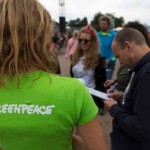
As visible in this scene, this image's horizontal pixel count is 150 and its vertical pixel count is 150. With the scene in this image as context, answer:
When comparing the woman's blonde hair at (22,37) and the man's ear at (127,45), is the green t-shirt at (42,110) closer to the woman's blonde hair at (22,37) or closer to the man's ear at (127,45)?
the woman's blonde hair at (22,37)

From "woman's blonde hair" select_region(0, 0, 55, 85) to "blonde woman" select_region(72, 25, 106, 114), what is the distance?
8.70ft

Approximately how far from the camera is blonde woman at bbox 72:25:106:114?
12.9 feet

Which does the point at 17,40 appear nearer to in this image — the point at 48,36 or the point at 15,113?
the point at 48,36

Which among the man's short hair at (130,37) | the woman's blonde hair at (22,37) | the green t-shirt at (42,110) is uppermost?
the woman's blonde hair at (22,37)

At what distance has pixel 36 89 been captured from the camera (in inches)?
48.8

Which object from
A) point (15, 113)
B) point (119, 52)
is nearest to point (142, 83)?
point (119, 52)

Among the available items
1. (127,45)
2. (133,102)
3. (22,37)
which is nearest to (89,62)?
(127,45)

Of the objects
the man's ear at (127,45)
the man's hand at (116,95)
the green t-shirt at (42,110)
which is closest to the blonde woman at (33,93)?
the green t-shirt at (42,110)

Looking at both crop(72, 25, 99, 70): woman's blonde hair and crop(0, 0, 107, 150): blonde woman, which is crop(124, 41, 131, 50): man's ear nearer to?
crop(0, 0, 107, 150): blonde woman

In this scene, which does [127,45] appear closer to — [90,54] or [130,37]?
[130,37]

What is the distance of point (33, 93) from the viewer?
124 centimetres

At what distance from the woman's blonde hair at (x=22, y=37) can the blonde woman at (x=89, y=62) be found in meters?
2.65

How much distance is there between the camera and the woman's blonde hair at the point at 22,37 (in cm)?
122

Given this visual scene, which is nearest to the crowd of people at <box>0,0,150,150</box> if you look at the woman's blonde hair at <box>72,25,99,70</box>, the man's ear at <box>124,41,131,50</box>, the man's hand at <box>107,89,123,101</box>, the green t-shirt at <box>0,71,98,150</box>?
the green t-shirt at <box>0,71,98,150</box>
